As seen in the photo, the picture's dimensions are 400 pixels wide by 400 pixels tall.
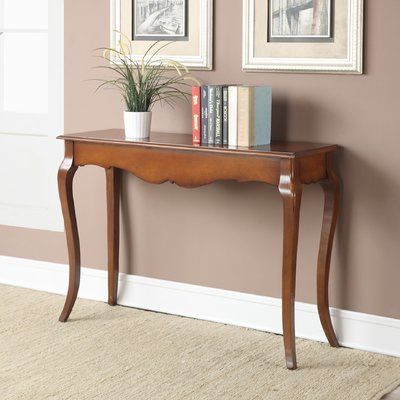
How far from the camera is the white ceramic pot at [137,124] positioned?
→ 3936mm

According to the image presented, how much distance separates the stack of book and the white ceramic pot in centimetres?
24

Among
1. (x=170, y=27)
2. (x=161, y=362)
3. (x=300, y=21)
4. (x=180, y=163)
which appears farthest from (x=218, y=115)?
(x=161, y=362)

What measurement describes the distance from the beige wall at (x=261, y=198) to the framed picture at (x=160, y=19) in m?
0.18

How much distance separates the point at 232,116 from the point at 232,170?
242mm

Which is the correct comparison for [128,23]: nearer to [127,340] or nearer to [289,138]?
[289,138]

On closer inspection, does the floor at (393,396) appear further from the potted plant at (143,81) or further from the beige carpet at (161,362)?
the potted plant at (143,81)

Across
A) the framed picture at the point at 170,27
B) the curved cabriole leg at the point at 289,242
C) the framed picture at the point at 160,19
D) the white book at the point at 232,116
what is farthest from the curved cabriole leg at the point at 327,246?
the framed picture at the point at 160,19

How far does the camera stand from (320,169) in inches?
145

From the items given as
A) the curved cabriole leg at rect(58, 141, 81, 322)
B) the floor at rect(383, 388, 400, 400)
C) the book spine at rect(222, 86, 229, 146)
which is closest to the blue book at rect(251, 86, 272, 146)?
the book spine at rect(222, 86, 229, 146)

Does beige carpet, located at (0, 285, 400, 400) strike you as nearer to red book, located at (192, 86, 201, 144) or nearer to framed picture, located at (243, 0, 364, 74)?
red book, located at (192, 86, 201, 144)

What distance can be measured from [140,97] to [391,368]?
61.1 inches

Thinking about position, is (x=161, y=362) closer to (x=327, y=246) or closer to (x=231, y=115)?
(x=327, y=246)

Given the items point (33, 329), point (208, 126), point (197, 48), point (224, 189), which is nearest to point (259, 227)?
point (224, 189)

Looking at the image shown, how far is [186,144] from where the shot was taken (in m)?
3.72
